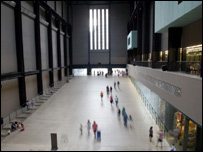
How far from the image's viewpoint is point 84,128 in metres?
12.0

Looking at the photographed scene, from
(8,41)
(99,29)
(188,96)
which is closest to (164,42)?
(188,96)

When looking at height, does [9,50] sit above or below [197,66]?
above

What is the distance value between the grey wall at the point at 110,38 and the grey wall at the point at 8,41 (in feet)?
95.3

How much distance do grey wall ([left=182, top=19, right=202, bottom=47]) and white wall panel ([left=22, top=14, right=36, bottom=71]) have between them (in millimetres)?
15597

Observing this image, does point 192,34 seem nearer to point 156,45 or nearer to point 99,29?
point 156,45

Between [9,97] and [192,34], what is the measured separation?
15.3 metres

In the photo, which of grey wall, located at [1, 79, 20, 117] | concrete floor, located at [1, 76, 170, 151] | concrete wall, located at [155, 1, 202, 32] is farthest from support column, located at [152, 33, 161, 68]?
grey wall, located at [1, 79, 20, 117]

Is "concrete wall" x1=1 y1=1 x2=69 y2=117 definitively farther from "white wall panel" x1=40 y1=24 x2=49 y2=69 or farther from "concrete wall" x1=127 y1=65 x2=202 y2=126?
"concrete wall" x1=127 y1=65 x2=202 y2=126

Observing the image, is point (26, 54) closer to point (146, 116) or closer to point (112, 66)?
point (146, 116)

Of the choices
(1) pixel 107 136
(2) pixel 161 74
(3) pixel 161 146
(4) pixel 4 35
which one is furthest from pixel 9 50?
(3) pixel 161 146

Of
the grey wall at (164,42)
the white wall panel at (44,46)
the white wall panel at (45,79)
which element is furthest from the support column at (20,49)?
the grey wall at (164,42)

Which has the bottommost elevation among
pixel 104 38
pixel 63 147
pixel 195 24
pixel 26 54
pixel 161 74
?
pixel 63 147

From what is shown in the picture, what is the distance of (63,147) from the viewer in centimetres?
942

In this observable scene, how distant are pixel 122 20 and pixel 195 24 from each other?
35886mm
